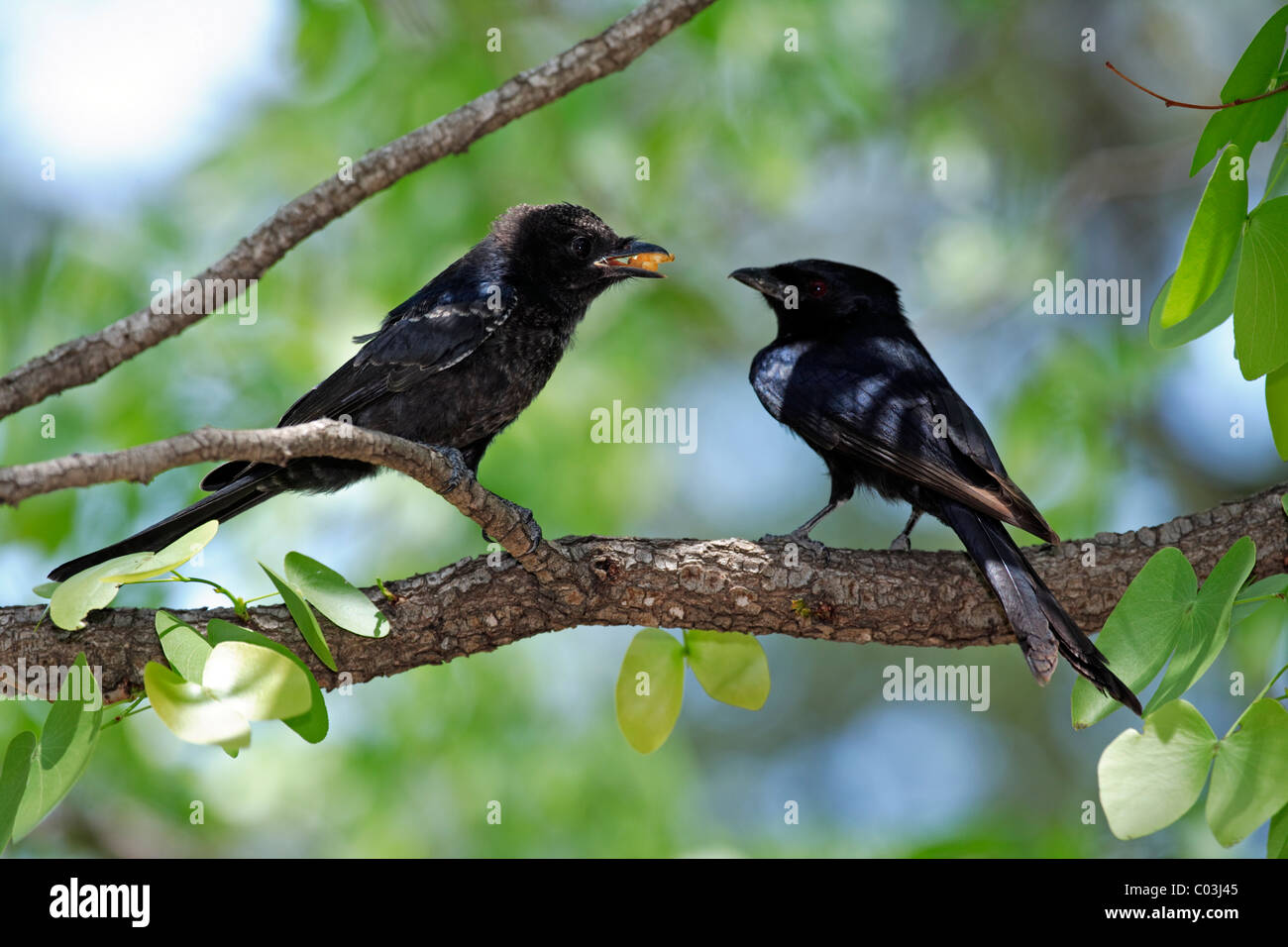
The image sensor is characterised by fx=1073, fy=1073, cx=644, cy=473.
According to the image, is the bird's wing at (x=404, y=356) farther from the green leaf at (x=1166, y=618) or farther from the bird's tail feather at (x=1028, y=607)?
the green leaf at (x=1166, y=618)

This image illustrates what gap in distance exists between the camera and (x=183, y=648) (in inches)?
94.6

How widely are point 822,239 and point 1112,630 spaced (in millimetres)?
6450

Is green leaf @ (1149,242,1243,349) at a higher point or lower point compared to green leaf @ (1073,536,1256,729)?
higher

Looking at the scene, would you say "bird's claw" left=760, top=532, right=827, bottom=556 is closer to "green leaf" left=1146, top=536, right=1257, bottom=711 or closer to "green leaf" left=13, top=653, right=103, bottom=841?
"green leaf" left=1146, top=536, right=1257, bottom=711

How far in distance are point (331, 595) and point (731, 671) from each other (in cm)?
126

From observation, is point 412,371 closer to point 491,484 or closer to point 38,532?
point 491,484

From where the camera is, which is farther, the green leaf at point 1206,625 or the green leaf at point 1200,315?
the green leaf at point 1200,315

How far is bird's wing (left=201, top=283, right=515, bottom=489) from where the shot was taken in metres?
3.84

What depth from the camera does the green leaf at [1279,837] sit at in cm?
A: 228

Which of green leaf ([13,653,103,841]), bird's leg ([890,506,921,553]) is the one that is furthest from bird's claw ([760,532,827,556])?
green leaf ([13,653,103,841])

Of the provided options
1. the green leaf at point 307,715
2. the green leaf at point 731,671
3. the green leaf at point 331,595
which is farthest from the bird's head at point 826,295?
the green leaf at point 307,715

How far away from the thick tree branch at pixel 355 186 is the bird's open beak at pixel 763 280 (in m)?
1.58

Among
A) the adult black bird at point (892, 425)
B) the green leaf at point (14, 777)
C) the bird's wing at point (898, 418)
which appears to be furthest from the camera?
the bird's wing at point (898, 418)

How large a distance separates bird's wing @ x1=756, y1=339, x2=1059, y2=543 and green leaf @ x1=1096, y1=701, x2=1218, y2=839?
1.31 metres
